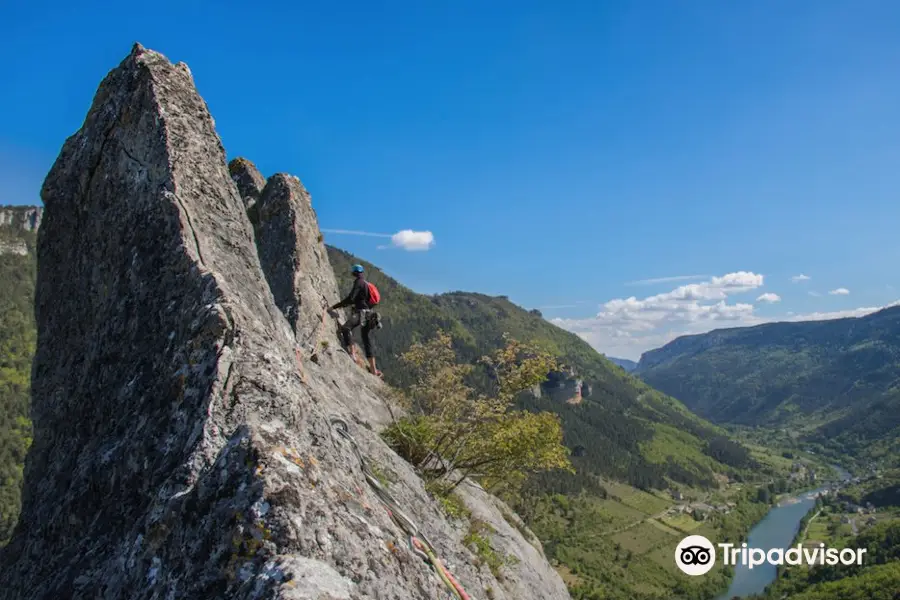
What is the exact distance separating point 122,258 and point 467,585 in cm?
1025

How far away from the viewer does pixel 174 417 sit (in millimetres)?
6977

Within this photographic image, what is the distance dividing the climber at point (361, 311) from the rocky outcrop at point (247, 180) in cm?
802

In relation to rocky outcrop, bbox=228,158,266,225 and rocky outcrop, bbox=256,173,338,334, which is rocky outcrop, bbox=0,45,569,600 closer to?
rocky outcrop, bbox=256,173,338,334

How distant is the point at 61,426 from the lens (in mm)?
10414

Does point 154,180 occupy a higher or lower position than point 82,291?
higher

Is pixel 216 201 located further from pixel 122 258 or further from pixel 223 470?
pixel 223 470

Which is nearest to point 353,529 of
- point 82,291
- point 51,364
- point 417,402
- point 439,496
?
point 82,291

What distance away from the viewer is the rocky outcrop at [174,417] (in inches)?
194

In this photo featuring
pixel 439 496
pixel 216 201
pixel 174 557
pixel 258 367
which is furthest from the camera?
pixel 439 496

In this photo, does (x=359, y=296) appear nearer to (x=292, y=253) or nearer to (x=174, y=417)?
(x=292, y=253)

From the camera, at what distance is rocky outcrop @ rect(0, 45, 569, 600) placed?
4930 mm

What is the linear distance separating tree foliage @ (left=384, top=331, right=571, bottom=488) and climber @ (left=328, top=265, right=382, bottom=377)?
7.58 feet

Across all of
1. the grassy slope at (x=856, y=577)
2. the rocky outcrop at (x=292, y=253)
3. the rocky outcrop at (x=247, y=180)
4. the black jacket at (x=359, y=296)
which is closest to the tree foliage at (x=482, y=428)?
the black jacket at (x=359, y=296)

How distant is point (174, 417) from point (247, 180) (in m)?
24.4
